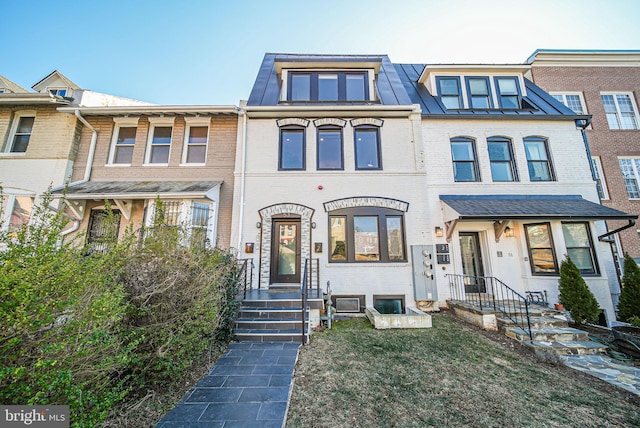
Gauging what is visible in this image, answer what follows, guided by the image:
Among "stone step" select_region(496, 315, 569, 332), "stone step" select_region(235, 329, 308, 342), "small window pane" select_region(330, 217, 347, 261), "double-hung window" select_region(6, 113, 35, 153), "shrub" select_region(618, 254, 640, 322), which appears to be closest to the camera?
"stone step" select_region(235, 329, 308, 342)

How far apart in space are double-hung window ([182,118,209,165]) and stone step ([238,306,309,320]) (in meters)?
5.48

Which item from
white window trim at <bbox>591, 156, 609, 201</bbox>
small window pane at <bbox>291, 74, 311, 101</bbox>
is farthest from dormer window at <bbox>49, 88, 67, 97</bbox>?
white window trim at <bbox>591, 156, 609, 201</bbox>

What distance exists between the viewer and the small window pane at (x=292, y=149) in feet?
26.5

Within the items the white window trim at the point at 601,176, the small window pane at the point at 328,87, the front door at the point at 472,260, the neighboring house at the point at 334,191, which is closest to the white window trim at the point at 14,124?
the neighboring house at the point at 334,191

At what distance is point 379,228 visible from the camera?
Result: 7.56 meters

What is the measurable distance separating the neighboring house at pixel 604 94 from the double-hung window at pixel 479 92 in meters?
3.98

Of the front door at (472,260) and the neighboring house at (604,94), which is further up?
the neighboring house at (604,94)

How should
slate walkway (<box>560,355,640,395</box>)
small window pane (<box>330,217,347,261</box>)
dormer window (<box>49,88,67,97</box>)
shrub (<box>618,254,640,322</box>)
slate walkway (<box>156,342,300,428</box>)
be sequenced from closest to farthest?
slate walkway (<box>156,342,300,428</box>) → slate walkway (<box>560,355,640,395</box>) → shrub (<box>618,254,640,322</box>) → small window pane (<box>330,217,347,261</box>) → dormer window (<box>49,88,67,97</box>)

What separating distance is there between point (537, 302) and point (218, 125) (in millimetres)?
11738

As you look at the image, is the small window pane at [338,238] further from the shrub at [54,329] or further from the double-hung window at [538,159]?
the double-hung window at [538,159]

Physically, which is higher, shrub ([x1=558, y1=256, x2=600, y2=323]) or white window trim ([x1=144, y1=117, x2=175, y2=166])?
white window trim ([x1=144, y1=117, x2=175, y2=166])

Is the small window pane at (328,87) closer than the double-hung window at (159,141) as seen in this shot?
No

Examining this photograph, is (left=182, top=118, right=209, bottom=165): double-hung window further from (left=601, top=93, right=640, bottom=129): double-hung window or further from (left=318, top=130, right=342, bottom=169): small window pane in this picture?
(left=601, top=93, right=640, bottom=129): double-hung window

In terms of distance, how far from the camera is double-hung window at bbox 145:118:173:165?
27.3ft
